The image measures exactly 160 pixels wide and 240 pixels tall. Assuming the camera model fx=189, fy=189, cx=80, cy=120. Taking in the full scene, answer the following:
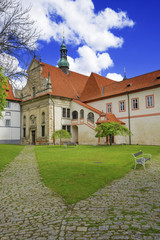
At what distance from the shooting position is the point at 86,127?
3161 centimetres

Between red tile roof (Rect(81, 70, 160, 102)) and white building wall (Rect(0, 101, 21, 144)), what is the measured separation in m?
14.6

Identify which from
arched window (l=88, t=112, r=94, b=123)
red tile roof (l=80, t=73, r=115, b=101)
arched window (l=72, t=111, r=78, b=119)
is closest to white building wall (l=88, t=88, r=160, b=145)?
arched window (l=88, t=112, r=94, b=123)

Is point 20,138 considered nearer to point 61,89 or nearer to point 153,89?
point 61,89

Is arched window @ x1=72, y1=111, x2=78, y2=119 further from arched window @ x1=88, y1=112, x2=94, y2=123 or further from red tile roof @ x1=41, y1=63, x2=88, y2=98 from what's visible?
arched window @ x1=88, y1=112, x2=94, y2=123

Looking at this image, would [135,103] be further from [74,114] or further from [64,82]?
[64,82]

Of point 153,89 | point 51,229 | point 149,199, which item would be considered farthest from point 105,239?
point 153,89

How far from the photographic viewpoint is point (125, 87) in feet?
103

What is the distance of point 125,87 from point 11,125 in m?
24.1

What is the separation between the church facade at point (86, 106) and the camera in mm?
27656

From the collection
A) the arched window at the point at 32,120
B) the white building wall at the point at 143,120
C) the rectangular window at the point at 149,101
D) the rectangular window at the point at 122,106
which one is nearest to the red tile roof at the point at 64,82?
the arched window at the point at 32,120

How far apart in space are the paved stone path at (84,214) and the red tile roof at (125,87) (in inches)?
937

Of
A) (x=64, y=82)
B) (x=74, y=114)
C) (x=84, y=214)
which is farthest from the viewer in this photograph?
(x=64, y=82)

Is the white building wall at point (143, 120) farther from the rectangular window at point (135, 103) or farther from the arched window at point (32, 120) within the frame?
the arched window at point (32, 120)

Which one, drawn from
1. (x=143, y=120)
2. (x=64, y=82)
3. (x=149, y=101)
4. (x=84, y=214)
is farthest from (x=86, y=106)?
(x=84, y=214)
